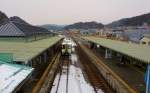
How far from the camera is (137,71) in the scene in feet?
92.3

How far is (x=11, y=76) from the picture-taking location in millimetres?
13141

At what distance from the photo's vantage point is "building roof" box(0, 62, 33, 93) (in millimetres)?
11084

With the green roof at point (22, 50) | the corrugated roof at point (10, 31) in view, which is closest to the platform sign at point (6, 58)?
the green roof at point (22, 50)

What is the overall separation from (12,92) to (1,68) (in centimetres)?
428

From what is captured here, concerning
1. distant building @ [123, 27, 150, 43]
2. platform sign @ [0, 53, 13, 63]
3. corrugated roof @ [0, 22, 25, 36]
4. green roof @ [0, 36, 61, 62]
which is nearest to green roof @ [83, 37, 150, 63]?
green roof @ [0, 36, 61, 62]

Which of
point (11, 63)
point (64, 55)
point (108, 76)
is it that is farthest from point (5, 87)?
point (64, 55)

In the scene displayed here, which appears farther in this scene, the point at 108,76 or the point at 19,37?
the point at 19,37

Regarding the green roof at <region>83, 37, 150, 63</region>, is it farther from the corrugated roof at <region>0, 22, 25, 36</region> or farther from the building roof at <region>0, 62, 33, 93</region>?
the corrugated roof at <region>0, 22, 25, 36</region>

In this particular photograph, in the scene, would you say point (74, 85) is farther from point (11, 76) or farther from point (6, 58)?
point (11, 76)

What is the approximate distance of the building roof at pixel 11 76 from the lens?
11.1m

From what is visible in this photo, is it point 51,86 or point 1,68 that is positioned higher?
point 1,68

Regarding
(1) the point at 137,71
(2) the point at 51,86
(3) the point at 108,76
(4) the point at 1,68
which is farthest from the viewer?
(1) the point at 137,71

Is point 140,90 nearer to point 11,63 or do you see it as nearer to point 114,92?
point 114,92

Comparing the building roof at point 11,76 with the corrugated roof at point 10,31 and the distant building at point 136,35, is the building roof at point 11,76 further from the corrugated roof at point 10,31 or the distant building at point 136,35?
the distant building at point 136,35
